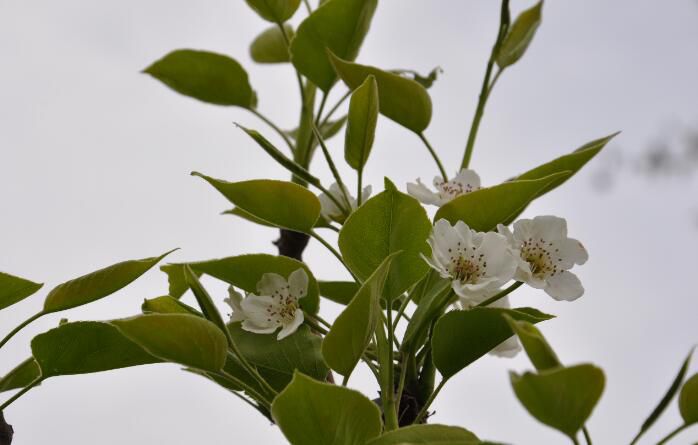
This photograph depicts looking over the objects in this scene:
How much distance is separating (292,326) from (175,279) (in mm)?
197

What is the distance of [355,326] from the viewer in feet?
2.47

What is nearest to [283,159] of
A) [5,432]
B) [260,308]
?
[260,308]

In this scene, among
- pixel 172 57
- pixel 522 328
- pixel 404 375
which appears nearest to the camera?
pixel 522 328

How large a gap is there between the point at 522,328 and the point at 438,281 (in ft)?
1.04

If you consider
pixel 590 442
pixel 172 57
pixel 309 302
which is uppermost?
pixel 172 57

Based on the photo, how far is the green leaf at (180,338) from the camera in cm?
73

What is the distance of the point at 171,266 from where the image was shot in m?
0.98

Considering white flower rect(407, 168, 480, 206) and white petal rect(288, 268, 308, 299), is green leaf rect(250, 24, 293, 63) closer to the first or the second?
white flower rect(407, 168, 480, 206)

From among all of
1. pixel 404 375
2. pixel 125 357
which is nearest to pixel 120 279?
pixel 125 357

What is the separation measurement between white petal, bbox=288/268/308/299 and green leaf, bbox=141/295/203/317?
0.32 feet

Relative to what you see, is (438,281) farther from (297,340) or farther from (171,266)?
(171,266)

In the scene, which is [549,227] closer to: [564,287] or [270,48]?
[564,287]

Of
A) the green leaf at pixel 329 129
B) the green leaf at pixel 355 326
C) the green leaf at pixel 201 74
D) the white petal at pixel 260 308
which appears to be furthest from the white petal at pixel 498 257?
the green leaf at pixel 329 129

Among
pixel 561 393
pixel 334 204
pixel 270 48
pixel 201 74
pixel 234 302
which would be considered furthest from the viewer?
pixel 270 48
